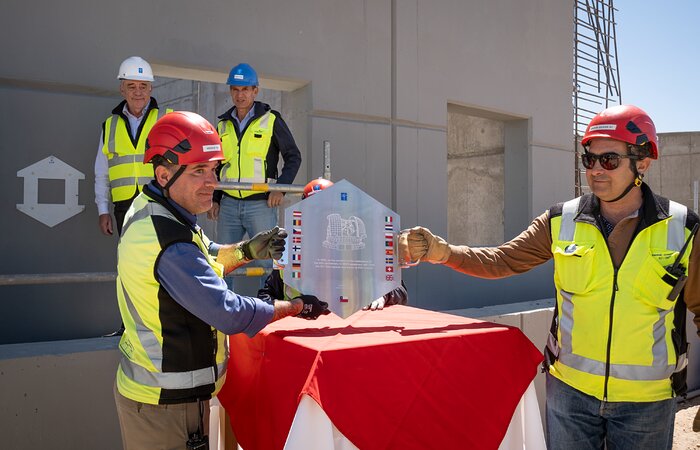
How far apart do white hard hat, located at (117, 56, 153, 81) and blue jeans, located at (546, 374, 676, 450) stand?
12.6 feet

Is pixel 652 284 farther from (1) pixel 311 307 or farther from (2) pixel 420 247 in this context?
(1) pixel 311 307

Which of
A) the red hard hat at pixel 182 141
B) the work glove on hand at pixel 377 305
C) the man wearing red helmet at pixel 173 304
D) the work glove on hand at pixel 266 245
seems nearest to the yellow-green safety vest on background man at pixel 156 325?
the man wearing red helmet at pixel 173 304

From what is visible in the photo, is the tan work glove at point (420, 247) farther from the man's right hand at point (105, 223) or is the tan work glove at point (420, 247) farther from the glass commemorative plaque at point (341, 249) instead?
the man's right hand at point (105, 223)

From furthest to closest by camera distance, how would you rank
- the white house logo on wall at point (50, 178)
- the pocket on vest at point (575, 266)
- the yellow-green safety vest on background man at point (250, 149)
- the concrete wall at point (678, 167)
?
the concrete wall at point (678, 167) < the yellow-green safety vest on background man at point (250, 149) < the white house logo on wall at point (50, 178) < the pocket on vest at point (575, 266)

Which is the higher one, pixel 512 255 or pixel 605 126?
pixel 605 126

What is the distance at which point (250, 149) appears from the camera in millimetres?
5332

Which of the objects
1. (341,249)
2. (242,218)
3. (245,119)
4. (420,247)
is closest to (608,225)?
(420,247)

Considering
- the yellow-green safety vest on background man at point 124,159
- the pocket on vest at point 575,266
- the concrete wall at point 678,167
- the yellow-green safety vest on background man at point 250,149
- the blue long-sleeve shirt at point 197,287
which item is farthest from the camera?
the concrete wall at point 678,167

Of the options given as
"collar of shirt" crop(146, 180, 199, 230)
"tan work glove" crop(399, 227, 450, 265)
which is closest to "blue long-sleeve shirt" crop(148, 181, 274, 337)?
"collar of shirt" crop(146, 180, 199, 230)

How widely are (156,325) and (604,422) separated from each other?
6.75ft

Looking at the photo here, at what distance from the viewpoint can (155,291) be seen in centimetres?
243

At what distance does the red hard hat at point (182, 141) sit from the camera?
2.55 metres

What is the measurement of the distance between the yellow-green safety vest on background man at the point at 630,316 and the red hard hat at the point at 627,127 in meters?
0.34

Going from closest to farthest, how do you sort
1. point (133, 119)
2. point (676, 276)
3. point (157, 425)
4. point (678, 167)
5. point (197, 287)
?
point (197, 287) → point (157, 425) → point (676, 276) → point (133, 119) → point (678, 167)
